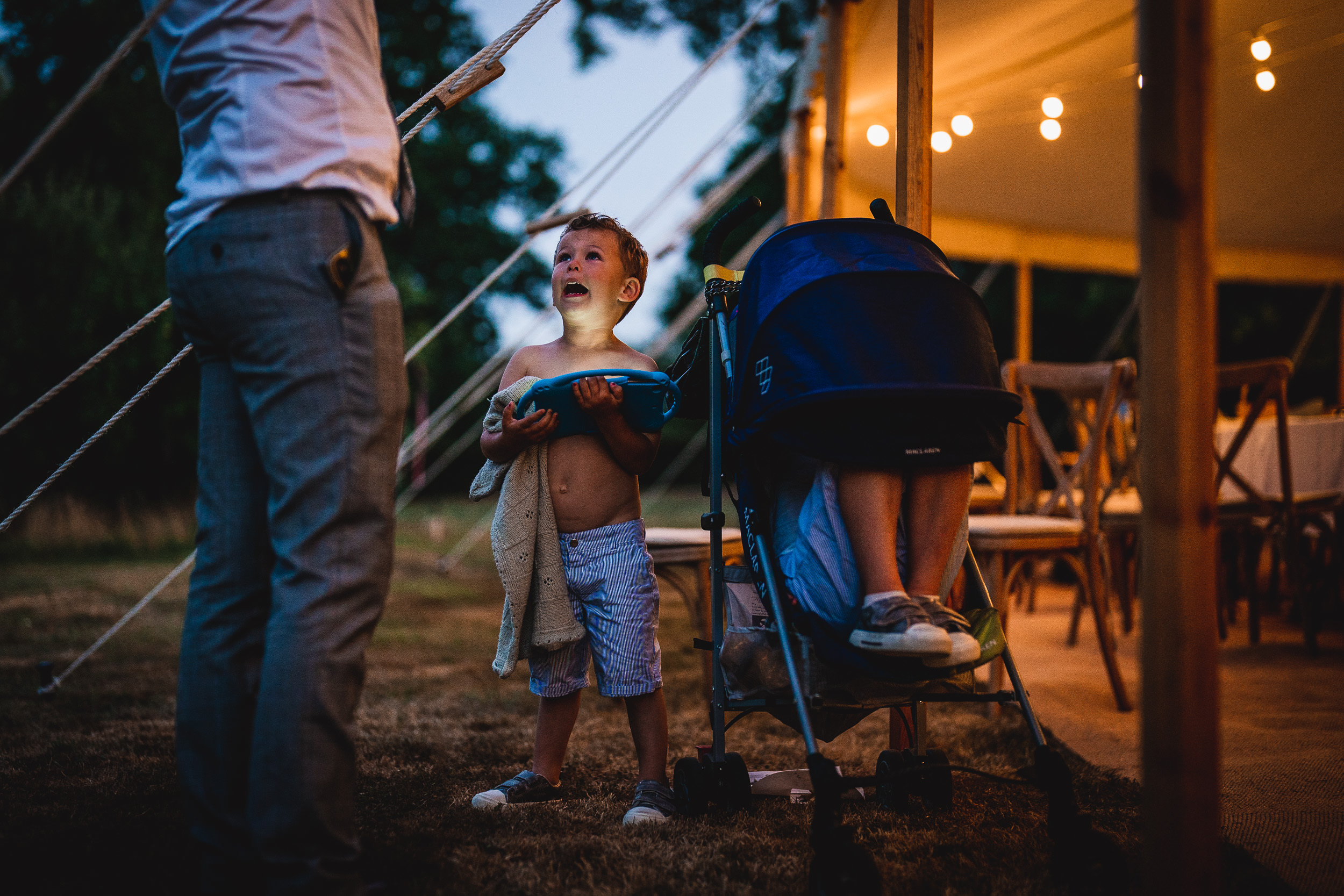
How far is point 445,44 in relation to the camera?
16.8 meters

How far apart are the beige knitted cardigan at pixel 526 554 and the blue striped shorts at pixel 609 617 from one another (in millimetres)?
35

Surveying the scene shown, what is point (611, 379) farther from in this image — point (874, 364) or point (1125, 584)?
point (1125, 584)

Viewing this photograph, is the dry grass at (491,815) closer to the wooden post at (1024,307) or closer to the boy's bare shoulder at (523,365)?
the boy's bare shoulder at (523,365)

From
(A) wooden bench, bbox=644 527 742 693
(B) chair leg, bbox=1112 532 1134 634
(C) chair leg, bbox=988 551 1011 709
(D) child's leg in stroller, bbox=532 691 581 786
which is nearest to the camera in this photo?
(D) child's leg in stroller, bbox=532 691 581 786

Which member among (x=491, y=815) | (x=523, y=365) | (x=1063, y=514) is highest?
(x=523, y=365)

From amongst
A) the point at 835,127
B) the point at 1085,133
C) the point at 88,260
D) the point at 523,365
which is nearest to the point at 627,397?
the point at 523,365

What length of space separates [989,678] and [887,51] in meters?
3.12

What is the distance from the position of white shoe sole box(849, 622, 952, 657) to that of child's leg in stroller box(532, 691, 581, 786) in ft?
2.81

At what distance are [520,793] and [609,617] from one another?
1.43 feet

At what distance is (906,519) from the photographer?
1620mm

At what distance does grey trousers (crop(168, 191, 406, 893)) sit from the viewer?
1.16 meters

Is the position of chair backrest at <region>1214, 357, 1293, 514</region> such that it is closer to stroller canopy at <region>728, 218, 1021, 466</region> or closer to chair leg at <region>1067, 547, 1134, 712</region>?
chair leg at <region>1067, 547, 1134, 712</region>

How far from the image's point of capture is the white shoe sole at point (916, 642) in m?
1.34

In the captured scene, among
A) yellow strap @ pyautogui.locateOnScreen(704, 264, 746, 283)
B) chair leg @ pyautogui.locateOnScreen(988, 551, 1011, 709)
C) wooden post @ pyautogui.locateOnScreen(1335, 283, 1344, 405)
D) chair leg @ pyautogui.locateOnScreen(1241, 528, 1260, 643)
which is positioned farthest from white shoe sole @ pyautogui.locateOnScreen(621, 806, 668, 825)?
wooden post @ pyautogui.locateOnScreen(1335, 283, 1344, 405)
